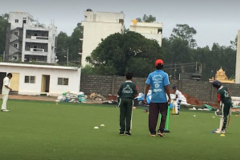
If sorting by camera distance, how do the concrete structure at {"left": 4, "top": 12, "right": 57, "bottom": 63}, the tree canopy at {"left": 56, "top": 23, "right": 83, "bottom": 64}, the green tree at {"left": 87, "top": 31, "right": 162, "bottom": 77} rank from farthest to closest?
the tree canopy at {"left": 56, "top": 23, "right": 83, "bottom": 64}
the concrete structure at {"left": 4, "top": 12, "right": 57, "bottom": 63}
the green tree at {"left": 87, "top": 31, "right": 162, "bottom": 77}

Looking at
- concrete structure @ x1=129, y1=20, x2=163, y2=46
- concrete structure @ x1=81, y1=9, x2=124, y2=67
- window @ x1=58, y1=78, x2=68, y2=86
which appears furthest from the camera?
concrete structure @ x1=129, y1=20, x2=163, y2=46

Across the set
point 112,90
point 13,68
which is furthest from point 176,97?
point 13,68

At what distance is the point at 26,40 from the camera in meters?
104

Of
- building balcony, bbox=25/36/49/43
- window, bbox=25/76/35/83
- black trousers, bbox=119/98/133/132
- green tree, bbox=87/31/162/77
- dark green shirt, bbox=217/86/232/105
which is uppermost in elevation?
building balcony, bbox=25/36/49/43

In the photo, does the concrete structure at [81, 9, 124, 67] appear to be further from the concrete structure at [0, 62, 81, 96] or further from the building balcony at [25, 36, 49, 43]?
the concrete structure at [0, 62, 81, 96]

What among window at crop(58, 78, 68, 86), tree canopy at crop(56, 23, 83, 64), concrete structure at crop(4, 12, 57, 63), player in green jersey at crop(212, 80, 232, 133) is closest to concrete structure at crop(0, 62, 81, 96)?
window at crop(58, 78, 68, 86)

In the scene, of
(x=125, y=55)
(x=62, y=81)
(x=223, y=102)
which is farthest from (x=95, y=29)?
(x=223, y=102)

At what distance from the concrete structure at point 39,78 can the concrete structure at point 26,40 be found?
164 ft

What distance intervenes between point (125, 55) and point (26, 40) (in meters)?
37.0

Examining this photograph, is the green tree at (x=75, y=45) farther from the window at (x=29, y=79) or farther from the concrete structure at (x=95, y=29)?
the window at (x=29, y=79)

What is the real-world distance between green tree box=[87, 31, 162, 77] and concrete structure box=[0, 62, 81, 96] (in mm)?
16215

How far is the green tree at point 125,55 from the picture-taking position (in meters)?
72.0

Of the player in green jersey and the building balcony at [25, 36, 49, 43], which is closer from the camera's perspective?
the player in green jersey

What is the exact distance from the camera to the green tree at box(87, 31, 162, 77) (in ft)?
236
